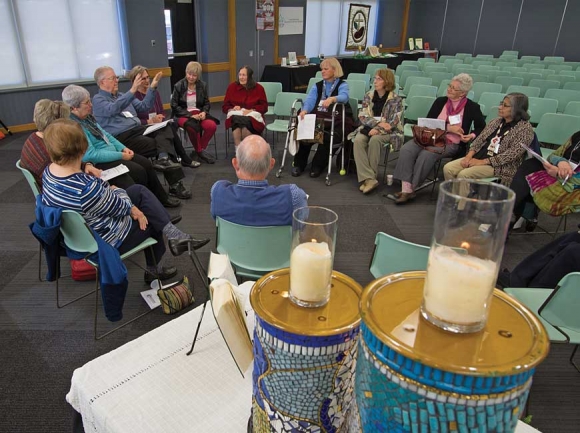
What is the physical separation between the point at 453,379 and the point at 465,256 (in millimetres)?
181

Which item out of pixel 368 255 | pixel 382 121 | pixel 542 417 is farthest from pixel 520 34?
pixel 542 417

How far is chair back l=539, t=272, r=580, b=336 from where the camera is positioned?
67.6 inches

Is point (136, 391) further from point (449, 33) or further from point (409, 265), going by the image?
point (449, 33)

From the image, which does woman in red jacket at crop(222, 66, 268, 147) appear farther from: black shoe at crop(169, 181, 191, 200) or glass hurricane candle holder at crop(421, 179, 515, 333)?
glass hurricane candle holder at crop(421, 179, 515, 333)

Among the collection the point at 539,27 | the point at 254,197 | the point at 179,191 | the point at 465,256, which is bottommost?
the point at 179,191

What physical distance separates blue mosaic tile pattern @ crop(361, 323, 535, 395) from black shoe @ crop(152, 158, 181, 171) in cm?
401

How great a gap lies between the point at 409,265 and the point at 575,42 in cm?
1389

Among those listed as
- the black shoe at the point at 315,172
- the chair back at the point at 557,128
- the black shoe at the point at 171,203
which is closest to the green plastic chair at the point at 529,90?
the chair back at the point at 557,128

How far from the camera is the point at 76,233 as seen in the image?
2.21 m

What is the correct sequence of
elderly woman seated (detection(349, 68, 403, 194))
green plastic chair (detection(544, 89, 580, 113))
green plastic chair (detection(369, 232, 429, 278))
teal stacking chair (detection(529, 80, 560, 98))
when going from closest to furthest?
1. green plastic chair (detection(369, 232, 429, 278))
2. elderly woman seated (detection(349, 68, 403, 194))
3. green plastic chair (detection(544, 89, 580, 113))
4. teal stacking chair (detection(529, 80, 560, 98))

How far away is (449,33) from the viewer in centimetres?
1443

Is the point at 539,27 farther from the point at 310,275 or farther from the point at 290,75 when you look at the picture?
the point at 310,275

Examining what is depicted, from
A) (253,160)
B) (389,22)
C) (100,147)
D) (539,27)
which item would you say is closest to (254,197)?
(253,160)

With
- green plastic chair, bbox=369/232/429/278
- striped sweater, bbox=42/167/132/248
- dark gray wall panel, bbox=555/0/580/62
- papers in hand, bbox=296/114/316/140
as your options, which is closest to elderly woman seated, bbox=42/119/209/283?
striped sweater, bbox=42/167/132/248
